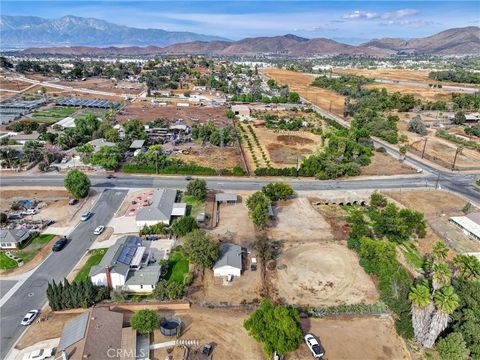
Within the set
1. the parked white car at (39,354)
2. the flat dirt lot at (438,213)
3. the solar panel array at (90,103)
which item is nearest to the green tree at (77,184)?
the parked white car at (39,354)

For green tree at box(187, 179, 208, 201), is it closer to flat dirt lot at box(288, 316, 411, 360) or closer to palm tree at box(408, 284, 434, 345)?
flat dirt lot at box(288, 316, 411, 360)

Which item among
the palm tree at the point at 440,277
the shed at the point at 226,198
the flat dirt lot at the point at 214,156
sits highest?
the palm tree at the point at 440,277

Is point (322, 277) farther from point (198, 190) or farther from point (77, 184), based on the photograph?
point (77, 184)

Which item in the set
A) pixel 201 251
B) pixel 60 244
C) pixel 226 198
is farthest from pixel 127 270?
pixel 226 198

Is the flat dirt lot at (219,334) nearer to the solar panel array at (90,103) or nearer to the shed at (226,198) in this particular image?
the shed at (226,198)

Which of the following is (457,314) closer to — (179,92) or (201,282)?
(201,282)

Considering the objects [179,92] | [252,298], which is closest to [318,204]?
[252,298]
